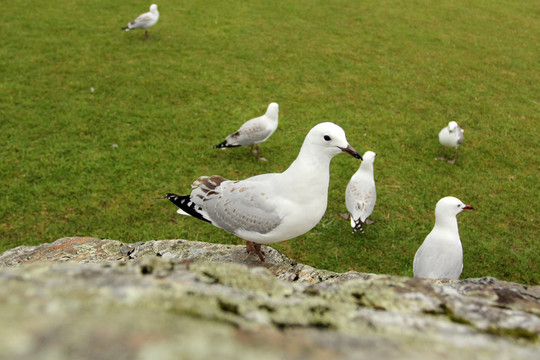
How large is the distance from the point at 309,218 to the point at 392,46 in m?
9.38

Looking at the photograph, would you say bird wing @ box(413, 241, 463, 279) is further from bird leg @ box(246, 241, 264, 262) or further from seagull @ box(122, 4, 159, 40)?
seagull @ box(122, 4, 159, 40)

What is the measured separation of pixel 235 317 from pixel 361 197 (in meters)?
4.13

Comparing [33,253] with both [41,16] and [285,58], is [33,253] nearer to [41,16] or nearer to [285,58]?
[285,58]

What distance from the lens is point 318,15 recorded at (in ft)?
→ 41.9

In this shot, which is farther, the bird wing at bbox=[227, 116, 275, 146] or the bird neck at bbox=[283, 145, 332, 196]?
the bird wing at bbox=[227, 116, 275, 146]

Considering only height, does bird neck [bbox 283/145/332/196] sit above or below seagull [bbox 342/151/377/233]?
above

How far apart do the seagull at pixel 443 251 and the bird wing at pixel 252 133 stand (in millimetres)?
3061

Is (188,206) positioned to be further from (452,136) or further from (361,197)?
(452,136)

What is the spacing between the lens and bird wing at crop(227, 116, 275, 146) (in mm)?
6199

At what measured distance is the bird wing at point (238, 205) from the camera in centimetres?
313

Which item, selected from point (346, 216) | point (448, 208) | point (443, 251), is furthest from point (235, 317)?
point (346, 216)

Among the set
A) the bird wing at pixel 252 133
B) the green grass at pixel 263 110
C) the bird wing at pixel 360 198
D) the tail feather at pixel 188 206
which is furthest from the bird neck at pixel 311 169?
the bird wing at pixel 252 133

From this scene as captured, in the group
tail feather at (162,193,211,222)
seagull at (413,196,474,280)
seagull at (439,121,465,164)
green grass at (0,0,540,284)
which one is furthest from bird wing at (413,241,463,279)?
seagull at (439,121,465,164)

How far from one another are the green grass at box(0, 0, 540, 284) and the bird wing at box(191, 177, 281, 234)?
1.49 meters
